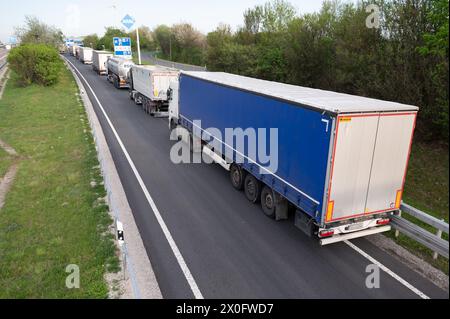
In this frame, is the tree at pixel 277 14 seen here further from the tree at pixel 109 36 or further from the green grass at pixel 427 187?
the tree at pixel 109 36

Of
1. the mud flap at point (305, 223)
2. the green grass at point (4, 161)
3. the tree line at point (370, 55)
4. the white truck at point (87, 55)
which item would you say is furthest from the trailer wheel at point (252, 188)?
the white truck at point (87, 55)

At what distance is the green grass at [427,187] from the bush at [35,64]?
33.4 meters

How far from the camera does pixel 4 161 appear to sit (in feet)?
48.6

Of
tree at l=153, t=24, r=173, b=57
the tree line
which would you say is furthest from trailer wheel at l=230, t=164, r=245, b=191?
tree at l=153, t=24, r=173, b=57

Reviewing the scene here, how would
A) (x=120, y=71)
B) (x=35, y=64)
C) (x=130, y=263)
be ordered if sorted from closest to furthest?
(x=130, y=263) < (x=120, y=71) < (x=35, y=64)

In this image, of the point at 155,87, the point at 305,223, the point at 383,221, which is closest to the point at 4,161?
the point at 155,87

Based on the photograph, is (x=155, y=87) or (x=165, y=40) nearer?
(x=155, y=87)

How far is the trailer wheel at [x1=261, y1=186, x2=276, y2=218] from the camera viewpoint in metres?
9.88

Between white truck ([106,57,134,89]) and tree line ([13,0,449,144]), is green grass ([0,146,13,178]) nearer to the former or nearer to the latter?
tree line ([13,0,449,144])

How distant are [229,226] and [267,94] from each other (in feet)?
12.5

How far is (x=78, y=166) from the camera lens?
1382 cm

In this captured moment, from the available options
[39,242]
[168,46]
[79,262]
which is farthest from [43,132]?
[168,46]

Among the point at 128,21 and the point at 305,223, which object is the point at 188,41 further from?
the point at 305,223

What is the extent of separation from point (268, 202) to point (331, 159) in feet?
10.7
